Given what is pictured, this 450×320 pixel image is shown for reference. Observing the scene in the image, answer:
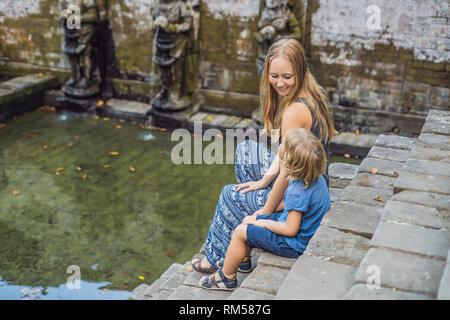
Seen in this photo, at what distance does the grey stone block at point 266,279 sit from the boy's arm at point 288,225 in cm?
24

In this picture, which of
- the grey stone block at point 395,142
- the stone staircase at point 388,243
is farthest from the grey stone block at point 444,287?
the grey stone block at point 395,142

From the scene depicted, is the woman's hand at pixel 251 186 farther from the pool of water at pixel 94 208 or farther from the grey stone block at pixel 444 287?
the grey stone block at pixel 444 287

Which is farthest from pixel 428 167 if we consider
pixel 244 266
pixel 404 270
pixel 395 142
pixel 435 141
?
pixel 395 142

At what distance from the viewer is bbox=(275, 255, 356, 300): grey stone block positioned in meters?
2.72

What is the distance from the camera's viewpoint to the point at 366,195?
421cm

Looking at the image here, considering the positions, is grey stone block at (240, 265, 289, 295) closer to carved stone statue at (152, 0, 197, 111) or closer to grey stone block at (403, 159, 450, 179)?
grey stone block at (403, 159, 450, 179)

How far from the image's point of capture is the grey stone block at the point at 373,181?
446 cm

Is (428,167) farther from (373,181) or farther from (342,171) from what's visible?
(342,171)

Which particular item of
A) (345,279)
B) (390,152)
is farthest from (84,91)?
(345,279)

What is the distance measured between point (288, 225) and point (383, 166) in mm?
1889

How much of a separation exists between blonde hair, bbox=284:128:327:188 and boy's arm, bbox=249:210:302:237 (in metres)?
0.21

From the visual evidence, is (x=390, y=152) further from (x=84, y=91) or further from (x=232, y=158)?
(x=84, y=91)
